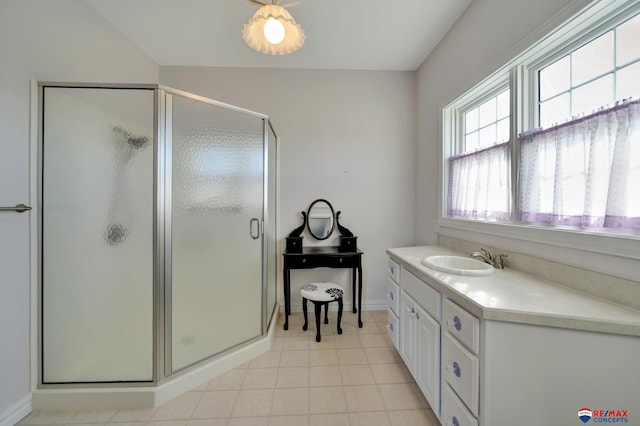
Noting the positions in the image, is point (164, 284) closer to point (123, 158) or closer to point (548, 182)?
point (123, 158)

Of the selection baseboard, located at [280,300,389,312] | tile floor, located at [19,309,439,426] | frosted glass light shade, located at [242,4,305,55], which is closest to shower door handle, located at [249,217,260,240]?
tile floor, located at [19,309,439,426]

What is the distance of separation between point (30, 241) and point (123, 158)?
683 mm

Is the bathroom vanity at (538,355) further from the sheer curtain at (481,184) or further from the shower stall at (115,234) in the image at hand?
Result: the shower stall at (115,234)

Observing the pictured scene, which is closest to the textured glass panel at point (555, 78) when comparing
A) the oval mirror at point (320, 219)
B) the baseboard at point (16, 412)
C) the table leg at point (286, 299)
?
the oval mirror at point (320, 219)

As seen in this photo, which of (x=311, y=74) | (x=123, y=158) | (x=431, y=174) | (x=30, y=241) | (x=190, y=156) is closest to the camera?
(x=30, y=241)

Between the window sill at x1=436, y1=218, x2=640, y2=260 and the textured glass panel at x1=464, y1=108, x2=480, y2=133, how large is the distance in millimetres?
817

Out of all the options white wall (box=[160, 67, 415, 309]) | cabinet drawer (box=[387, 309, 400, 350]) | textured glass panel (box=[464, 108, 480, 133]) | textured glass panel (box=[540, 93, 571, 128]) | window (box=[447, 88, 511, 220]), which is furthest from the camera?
white wall (box=[160, 67, 415, 309])

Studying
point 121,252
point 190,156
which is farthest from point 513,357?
point 121,252

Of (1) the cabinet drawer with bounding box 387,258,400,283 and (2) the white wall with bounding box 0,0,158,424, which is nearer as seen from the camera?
(2) the white wall with bounding box 0,0,158,424

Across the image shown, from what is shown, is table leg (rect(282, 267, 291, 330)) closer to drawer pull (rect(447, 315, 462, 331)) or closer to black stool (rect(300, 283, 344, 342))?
black stool (rect(300, 283, 344, 342))

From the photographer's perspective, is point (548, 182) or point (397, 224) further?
point (397, 224)

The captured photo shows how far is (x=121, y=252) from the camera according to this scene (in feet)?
4.75

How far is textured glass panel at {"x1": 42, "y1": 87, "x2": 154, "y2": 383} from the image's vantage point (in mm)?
1394

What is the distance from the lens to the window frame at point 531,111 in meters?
0.94
